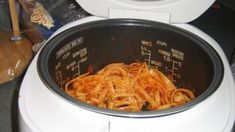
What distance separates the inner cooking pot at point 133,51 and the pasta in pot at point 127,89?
0.02 meters

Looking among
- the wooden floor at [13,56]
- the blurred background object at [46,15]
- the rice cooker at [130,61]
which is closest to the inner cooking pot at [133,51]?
the rice cooker at [130,61]

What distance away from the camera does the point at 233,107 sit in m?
0.71

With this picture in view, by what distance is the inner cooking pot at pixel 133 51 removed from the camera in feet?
2.67

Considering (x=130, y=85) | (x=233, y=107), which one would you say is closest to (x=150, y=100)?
(x=130, y=85)

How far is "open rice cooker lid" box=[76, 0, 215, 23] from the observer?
0.87 meters

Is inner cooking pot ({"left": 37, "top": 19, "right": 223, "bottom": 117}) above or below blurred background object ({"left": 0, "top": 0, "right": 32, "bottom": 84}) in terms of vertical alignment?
above

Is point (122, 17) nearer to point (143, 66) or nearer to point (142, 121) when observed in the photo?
point (143, 66)

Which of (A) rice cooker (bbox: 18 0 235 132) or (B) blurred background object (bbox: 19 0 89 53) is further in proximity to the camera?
(B) blurred background object (bbox: 19 0 89 53)

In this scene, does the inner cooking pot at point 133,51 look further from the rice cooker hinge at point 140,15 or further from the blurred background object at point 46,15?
the blurred background object at point 46,15

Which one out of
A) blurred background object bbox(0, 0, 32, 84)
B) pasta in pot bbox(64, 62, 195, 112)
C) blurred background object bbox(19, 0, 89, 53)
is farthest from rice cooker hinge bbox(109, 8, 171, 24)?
blurred background object bbox(0, 0, 32, 84)

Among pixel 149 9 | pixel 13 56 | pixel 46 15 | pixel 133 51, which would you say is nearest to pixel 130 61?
pixel 133 51

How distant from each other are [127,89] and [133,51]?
0.12 m

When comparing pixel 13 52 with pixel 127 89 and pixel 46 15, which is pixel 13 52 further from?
pixel 127 89

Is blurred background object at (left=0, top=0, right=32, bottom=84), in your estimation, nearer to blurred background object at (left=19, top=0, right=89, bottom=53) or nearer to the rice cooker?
blurred background object at (left=19, top=0, right=89, bottom=53)
